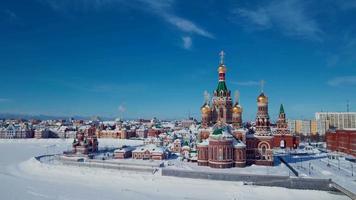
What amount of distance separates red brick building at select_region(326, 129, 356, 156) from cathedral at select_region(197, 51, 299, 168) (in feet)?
53.2

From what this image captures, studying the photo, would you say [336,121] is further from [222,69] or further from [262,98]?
[222,69]

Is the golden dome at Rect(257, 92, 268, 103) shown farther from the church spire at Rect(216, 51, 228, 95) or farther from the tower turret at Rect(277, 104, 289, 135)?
the tower turret at Rect(277, 104, 289, 135)

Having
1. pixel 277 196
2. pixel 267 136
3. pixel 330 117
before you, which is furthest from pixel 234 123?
pixel 330 117

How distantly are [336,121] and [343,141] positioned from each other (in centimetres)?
4752

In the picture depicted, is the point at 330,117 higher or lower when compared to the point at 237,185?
higher

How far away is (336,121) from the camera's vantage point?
95.5 m

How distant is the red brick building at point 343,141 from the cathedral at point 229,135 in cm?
1621

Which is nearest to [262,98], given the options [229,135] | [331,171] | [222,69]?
[222,69]

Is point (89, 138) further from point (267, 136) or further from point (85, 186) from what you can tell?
point (267, 136)

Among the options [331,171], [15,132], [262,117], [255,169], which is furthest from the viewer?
[15,132]

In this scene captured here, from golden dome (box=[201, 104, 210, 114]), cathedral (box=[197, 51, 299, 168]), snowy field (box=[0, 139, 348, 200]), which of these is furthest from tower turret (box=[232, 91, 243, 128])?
snowy field (box=[0, 139, 348, 200])

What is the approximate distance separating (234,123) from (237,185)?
12.5 m

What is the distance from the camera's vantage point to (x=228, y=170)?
34062 mm

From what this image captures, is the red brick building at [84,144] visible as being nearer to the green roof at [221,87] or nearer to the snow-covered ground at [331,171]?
the green roof at [221,87]
